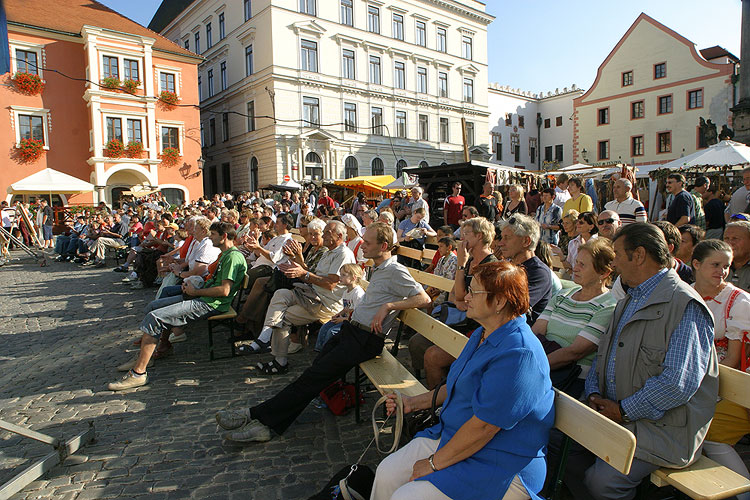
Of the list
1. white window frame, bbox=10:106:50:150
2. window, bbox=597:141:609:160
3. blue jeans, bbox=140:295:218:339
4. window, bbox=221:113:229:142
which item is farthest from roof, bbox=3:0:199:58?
window, bbox=597:141:609:160

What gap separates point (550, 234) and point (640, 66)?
4203 cm

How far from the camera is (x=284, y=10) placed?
33.1m

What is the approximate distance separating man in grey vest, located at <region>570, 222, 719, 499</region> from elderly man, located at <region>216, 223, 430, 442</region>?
1.81 m

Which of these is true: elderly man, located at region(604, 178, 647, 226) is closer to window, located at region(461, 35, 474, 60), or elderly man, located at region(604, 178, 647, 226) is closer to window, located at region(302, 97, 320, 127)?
window, located at region(302, 97, 320, 127)

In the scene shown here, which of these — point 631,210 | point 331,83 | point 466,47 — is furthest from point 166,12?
point 631,210

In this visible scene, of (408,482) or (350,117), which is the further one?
(350,117)

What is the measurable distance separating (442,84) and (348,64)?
33.5 feet

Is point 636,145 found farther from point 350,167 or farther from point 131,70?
point 131,70

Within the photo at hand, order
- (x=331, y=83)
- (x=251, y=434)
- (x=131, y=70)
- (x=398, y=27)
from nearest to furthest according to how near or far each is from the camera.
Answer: (x=251, y=434)
(x=131, y=70)
(x=331, y=83)
(x=398, y=27)

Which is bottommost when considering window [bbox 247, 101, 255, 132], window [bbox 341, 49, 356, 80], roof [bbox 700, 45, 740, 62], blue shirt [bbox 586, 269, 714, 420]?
blue shirt [bbox 586, 269, 714, 420]

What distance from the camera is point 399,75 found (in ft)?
132

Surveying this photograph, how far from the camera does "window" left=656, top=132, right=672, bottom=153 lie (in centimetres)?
4034

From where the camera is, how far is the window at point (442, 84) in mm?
42938

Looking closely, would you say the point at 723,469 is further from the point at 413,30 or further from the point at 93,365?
the point at 413,30
